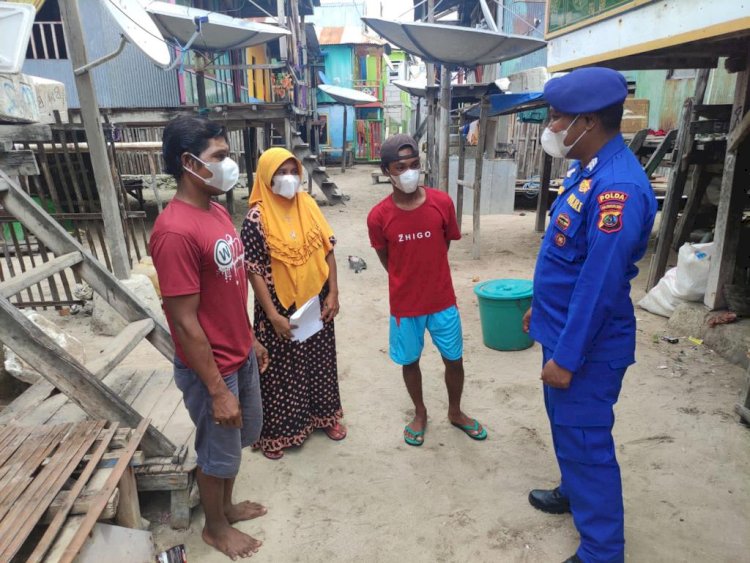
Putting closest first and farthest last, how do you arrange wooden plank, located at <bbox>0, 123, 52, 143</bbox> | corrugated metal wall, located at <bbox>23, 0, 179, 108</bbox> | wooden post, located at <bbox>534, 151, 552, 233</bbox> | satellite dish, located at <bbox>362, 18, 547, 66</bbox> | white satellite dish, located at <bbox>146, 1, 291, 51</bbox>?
1. wooden plank, located at <bbox>0, 123, 52, 143</bbox>
2. satellite dish, located at <bbox>362, 18, 547, 66</bbox>
3. white satellite dish, located at <bbox>146, 1, 291, 51</bbox>
4. wooden post, located at <bbox>534, 151, 552, 233</bbox>
5. corrugated metal wall, located at <bbox>23, 0, 179, 108</bbox>

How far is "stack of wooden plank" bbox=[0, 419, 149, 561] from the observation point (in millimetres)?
1654

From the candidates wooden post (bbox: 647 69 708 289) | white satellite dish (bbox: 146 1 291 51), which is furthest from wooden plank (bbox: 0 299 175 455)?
white satellite dish (bbox: 146 1 291 51)

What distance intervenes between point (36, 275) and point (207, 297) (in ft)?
4.49

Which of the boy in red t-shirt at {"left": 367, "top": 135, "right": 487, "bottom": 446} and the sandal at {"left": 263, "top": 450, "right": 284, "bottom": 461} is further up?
the boy in red t-shirt at {"left": 367, "top": 135, "right": 487, "bottom": 446}

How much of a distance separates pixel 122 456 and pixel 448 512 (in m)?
1.53

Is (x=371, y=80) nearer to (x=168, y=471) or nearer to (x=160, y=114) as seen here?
(x=160, y=114)

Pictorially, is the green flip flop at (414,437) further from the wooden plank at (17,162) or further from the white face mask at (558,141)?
the wooden plank at (17,162)

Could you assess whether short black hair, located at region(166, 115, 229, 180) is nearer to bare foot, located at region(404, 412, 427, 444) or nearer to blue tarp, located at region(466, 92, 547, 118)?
bare foot, located at region(404, 412, 427, 444)

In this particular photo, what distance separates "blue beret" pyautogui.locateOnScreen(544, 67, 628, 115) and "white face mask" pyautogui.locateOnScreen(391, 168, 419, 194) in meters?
0.94

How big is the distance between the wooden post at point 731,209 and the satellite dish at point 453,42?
8.58ft

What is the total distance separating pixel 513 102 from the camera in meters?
6.77

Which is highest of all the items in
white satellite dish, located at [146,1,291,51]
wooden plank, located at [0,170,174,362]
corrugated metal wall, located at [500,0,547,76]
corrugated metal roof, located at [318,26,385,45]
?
corrugated metal roof, located at [318,26,385,45]

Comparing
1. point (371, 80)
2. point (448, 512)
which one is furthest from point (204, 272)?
point (371, 80)

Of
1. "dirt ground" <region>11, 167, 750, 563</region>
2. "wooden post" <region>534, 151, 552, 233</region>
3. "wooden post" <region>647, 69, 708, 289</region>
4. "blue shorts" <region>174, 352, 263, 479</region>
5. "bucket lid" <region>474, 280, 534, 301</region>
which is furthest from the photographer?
"wooden post" <region>534, 151, 552, 233</region>
